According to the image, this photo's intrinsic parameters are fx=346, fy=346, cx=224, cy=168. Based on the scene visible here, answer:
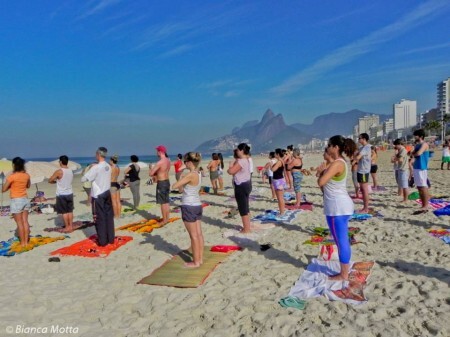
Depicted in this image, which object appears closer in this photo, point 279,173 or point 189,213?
point 189,213

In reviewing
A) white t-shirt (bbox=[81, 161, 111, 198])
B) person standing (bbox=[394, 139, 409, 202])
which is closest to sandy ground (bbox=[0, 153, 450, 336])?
white t-shirt (bbox=[81, 161, 111, 198])

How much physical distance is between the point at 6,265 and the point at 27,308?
2.20 m

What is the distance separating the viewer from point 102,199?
272 inches

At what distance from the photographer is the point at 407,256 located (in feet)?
17.1

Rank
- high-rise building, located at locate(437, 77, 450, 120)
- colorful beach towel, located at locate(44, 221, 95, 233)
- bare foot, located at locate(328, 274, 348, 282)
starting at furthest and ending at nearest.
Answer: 1. high-rise building, located at locate(437, 77, 450, 120)
2. colorful beach towel, located at locate(44, 221, 95, 233)
3. bare foot, located at locate(328, 274, 348, 282)

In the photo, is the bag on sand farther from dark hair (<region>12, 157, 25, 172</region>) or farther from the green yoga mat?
dark hair (<region>12, 157, 25, 172</region>)

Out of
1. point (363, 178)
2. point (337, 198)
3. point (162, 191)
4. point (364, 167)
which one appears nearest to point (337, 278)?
point (337, 198)

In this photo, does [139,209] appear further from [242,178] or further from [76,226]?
[242,178]

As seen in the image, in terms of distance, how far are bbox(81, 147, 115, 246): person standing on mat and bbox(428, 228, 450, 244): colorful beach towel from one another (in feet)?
20.0

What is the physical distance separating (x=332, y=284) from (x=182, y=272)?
221cm

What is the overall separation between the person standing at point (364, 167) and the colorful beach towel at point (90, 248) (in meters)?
5.51

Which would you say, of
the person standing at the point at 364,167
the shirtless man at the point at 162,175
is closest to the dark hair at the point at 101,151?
the shirtless man at the point at 162,175

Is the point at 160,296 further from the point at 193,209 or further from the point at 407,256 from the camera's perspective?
the point at 407,256

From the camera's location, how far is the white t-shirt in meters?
6.74
